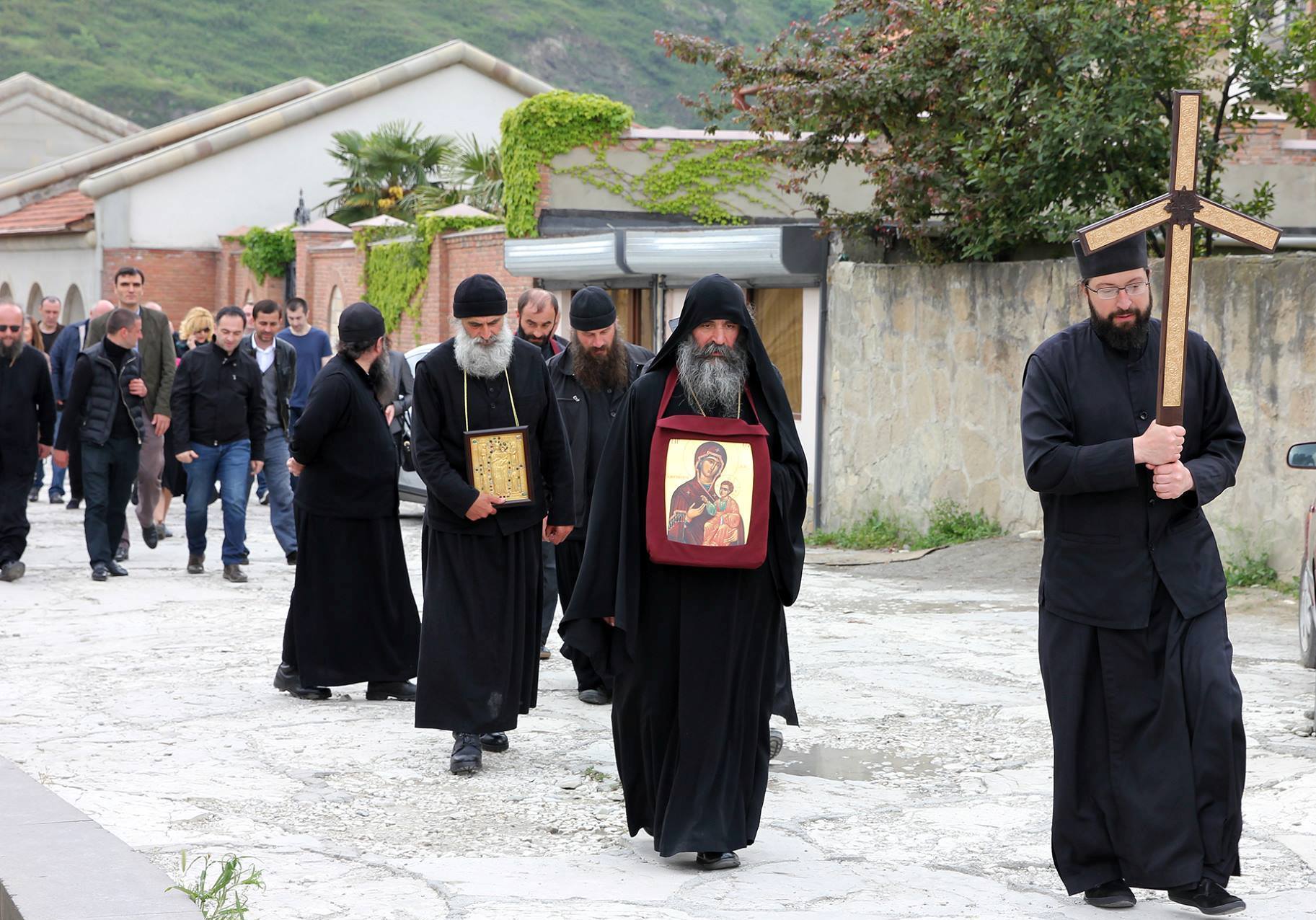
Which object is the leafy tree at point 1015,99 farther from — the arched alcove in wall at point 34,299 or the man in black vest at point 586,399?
the arched alcove in wall at point 34,299

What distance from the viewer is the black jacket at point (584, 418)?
8.70 meters

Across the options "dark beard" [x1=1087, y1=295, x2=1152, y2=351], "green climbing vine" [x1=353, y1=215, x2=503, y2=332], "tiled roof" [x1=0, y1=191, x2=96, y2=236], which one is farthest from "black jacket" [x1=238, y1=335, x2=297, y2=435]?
"tiled roof" [x1=0, y1=191, x2=96, y2=236]

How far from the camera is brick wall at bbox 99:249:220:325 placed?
36.2 metres

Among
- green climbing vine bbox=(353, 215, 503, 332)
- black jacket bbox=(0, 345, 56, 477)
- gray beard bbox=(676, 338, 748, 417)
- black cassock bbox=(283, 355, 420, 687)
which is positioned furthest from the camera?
green climbing vine bbox=(353, 215, 503, 332)

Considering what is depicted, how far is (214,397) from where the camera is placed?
1264cm

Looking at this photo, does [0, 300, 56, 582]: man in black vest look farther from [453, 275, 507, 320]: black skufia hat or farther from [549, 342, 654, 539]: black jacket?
[453, 275, 507, 320]: black skufia hat

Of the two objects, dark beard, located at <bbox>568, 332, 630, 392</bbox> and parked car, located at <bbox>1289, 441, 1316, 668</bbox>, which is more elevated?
dark beard, located at <bbox>568, 332, 630, 392</bbox>

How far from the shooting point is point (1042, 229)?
13.7 m

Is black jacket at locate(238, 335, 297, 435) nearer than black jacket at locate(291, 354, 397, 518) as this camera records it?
No

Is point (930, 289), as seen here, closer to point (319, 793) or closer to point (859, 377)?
point (859, 377)

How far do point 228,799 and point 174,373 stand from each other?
23.5 ft

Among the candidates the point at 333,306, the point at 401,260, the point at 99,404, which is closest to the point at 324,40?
the point at 333,306

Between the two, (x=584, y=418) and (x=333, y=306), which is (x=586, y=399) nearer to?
(x=584, y=418)

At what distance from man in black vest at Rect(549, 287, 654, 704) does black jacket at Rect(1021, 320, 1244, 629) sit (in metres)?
3.40
